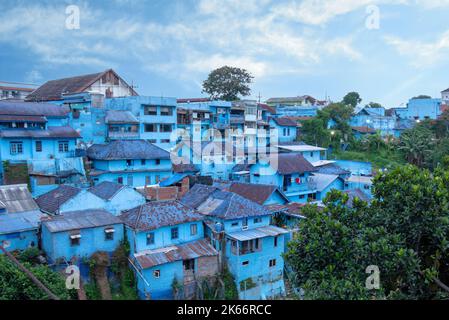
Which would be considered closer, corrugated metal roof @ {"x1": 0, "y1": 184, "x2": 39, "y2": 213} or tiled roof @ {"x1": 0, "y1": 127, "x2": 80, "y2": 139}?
corrugated metal roof @ {"x1": 0, "y1": 184, "x2": 39, "y2": 213}

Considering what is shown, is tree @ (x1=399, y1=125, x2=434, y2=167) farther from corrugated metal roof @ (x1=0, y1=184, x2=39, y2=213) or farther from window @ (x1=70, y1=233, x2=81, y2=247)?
corrugated metal roof @ (x1=0, y1=184, x2=39, y2=213)

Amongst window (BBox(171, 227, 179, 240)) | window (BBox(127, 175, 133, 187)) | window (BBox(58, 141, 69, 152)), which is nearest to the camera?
window (BBox(171, 227, 179, 240))

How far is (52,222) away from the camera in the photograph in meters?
15.0

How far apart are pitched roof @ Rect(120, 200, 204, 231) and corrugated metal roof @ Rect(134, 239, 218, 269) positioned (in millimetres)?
1067

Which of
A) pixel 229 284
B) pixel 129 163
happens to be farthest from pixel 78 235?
pixel 129 163

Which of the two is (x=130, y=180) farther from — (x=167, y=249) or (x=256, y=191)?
(x=167, y=249)

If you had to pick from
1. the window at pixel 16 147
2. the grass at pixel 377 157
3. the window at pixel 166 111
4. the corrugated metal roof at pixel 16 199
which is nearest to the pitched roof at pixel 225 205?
the corrugated metal roof at pixel 16 199

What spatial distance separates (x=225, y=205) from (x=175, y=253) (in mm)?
3447

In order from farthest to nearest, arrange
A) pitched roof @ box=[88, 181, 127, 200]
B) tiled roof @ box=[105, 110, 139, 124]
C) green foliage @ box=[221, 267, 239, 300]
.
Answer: tiled roof @ box=[105, 110, 139, 124]
pitched roof @ box=[88, 181, 127, 200]
green foliage @ box=[221, 267, 239, 300]

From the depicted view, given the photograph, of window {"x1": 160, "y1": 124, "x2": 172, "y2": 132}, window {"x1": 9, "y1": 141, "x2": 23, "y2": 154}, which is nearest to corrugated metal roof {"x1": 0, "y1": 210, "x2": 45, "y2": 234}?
window {"x1": 9, "y1": 141, "x2": 23, "y2": 154}

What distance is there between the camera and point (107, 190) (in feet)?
62.4

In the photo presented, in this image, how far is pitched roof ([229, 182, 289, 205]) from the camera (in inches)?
805

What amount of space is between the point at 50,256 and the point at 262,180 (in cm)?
1447

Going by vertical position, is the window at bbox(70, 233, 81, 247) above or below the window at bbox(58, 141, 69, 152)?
below
